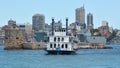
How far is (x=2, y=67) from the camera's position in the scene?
3775 inches

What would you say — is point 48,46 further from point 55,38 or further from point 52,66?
point 52,66

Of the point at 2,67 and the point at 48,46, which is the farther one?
the point at 48,46

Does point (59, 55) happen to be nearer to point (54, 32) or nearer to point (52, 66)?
point (54, 32)

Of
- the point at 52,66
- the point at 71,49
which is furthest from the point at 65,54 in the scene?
the point at 52,66

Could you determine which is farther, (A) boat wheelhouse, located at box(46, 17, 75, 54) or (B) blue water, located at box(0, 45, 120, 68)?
(A) boat wheelhouse, located at box(46, 17, 75, 54)

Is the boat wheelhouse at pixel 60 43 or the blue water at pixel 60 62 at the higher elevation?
the boat wheelhouse at pixel 60 43

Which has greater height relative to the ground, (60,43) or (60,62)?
(60,43)

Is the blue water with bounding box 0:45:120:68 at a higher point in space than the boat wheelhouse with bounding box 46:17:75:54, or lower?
lower

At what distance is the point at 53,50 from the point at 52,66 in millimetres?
42589

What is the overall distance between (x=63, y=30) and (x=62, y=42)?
4.17 m

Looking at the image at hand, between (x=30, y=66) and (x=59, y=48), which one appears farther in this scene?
(x=59, y=48)

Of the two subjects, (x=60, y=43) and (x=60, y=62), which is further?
(x=60, y=43)

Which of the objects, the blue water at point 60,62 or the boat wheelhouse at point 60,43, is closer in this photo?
the blue water at point 60,62

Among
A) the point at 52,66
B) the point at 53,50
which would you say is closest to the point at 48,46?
the point at 53,50
